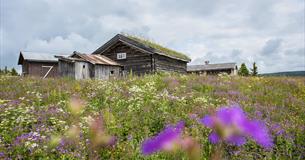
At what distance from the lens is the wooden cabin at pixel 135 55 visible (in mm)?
27561

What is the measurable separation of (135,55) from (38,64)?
24137 millimetres

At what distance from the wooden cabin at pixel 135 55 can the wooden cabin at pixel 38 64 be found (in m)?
18.8

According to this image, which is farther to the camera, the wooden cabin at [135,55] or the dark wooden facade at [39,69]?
the dark wooden facade at [39,69]

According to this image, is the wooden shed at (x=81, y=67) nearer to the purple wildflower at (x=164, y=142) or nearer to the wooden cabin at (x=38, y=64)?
the wooden cabin at (x=38, y=64)

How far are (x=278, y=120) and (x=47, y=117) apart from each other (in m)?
6.29

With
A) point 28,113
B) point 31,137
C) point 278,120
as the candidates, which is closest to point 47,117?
point 28,113

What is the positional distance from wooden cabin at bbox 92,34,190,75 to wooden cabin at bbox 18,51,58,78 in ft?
61.7

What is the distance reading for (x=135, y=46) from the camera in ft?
92.3

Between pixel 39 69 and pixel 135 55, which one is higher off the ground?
pixel 135 55

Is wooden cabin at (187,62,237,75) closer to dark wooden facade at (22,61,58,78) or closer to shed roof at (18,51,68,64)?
dark wooden facade at (22,61,58,78)

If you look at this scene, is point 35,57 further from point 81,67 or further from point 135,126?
point 135,126

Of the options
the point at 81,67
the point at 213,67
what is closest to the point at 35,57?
the point at 81,67

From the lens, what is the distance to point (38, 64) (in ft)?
149

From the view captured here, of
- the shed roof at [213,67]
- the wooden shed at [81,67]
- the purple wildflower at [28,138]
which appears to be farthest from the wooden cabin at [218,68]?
the purple wildflower at [28,138]
